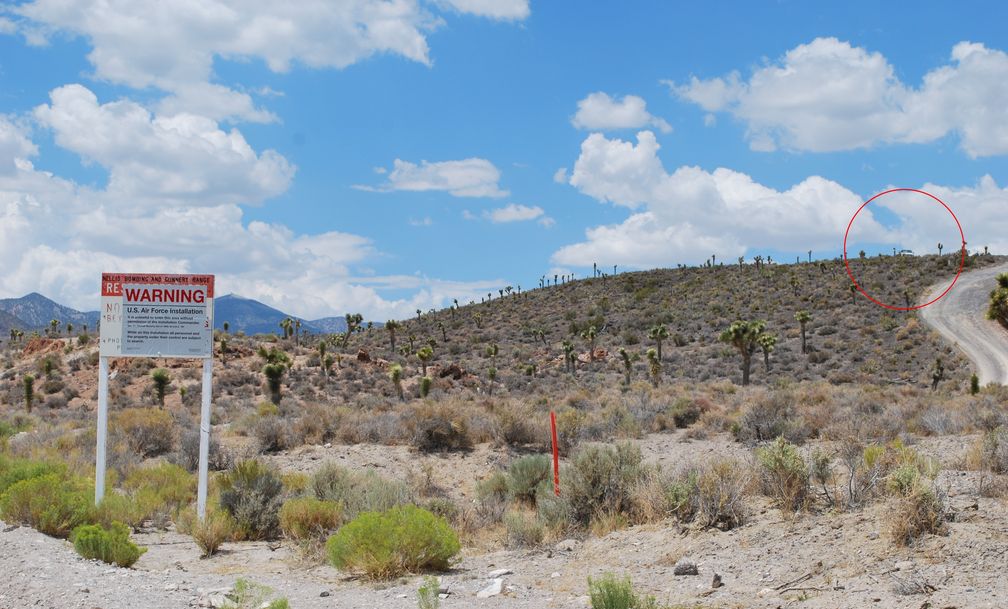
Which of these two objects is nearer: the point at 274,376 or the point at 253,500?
the point at 253,500

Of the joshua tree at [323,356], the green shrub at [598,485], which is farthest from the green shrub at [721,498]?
the joshua tree at [323,356]

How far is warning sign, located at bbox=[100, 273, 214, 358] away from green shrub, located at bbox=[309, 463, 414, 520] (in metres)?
2.95

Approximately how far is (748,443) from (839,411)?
12.8ft

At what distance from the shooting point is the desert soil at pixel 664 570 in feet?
23.8

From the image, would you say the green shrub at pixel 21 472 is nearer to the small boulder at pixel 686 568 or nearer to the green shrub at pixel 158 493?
the green shrub at pixel 158 493

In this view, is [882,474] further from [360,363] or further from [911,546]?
[360,363]

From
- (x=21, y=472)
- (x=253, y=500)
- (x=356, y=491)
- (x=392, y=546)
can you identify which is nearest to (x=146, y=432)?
(x=21, y=472)

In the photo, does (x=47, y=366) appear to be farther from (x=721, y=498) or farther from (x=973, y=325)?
(x=973, y=325)

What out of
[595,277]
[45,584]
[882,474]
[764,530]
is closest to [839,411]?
[882,474]

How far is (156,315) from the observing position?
13.0 metres

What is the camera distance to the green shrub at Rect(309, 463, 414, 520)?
450 inches

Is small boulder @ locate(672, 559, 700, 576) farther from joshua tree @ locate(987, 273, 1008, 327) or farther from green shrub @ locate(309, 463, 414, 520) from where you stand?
joshua tree @ locate(987, 273, 1008, 327)

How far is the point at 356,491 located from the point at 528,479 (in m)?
3.61

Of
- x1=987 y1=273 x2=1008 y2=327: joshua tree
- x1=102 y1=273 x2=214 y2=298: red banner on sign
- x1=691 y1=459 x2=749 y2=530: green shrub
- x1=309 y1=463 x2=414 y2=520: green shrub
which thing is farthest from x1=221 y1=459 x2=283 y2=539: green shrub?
x1=987 y1=273 x2=1008 y2=327: joshua tree
